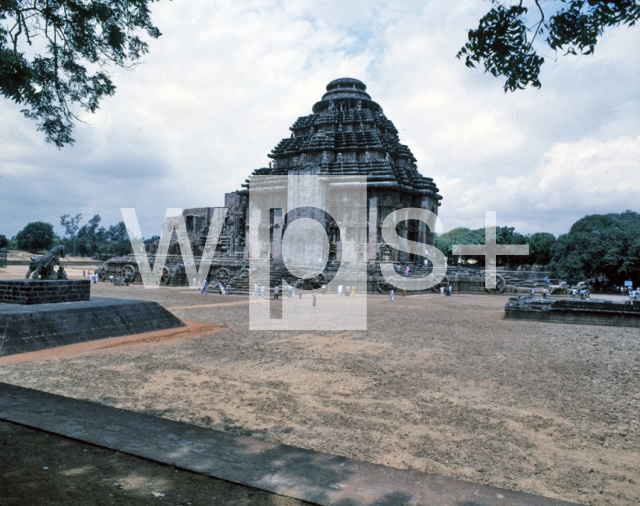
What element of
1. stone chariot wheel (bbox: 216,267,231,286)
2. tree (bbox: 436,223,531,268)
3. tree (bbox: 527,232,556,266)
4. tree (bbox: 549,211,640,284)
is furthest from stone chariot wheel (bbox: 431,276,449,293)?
tree (bbox: 527,232,556,266)

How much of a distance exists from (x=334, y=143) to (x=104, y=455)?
3308 centimetres

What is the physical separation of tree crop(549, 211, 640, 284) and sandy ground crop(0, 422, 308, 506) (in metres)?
37.2

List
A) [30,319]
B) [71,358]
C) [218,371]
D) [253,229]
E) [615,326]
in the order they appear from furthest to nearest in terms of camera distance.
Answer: [253,229]
[615,326]
[30,319]
[71,358]
[218,371]

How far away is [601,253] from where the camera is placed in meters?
33.8

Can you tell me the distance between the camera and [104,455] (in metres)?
3.35

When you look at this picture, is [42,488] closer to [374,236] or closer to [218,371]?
[218,371]

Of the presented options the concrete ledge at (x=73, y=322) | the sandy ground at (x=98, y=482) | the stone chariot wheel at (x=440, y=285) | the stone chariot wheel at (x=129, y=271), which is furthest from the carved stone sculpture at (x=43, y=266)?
the stone chariot wheel at (x=440, y=285)

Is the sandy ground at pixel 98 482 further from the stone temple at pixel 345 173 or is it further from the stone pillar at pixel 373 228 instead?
the stone pillar at pixel 373 228

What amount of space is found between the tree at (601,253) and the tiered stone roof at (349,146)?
455 inches

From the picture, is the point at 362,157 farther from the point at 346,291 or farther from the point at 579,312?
the point at 579,312

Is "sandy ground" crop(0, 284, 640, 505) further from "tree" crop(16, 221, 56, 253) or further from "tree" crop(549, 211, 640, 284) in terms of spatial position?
"tree" crop(16, 221, 56, 253)

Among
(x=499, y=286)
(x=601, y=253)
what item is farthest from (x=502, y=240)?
(x=499, y=286)

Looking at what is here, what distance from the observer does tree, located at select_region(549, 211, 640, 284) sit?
32500 mm

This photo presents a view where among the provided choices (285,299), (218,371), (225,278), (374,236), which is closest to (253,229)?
(225,278)
